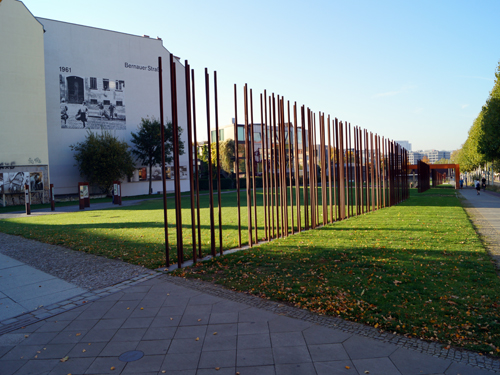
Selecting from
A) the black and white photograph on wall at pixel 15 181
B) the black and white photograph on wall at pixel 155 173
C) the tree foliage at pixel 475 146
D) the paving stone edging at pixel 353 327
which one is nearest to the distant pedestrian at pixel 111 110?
the black and white photograph on wall at pixel 155 173

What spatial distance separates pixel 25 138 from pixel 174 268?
94.4 feet

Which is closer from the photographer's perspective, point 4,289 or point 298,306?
point 298,306

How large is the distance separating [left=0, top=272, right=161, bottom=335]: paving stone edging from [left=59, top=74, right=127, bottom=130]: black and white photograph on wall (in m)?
34.2

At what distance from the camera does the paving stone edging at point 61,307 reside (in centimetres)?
490

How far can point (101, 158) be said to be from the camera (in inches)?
1388

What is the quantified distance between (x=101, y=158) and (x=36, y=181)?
6.12m

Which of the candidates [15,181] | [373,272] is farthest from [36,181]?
[373,272]

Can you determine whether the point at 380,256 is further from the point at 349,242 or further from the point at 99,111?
the point at 99,111

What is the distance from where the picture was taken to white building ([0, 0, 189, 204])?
29688 millimetres

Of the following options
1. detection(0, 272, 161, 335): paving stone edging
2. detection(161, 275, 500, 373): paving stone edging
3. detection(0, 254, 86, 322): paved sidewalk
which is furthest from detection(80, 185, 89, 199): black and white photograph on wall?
detection(161, 275, 500, 373): paving stone edging

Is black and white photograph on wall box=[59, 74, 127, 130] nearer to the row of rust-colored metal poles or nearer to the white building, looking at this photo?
the white building

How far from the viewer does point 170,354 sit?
388 centimetres

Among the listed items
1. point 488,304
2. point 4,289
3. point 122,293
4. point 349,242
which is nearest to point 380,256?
point 349,242

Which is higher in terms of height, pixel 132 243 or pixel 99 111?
pixel 99 111
